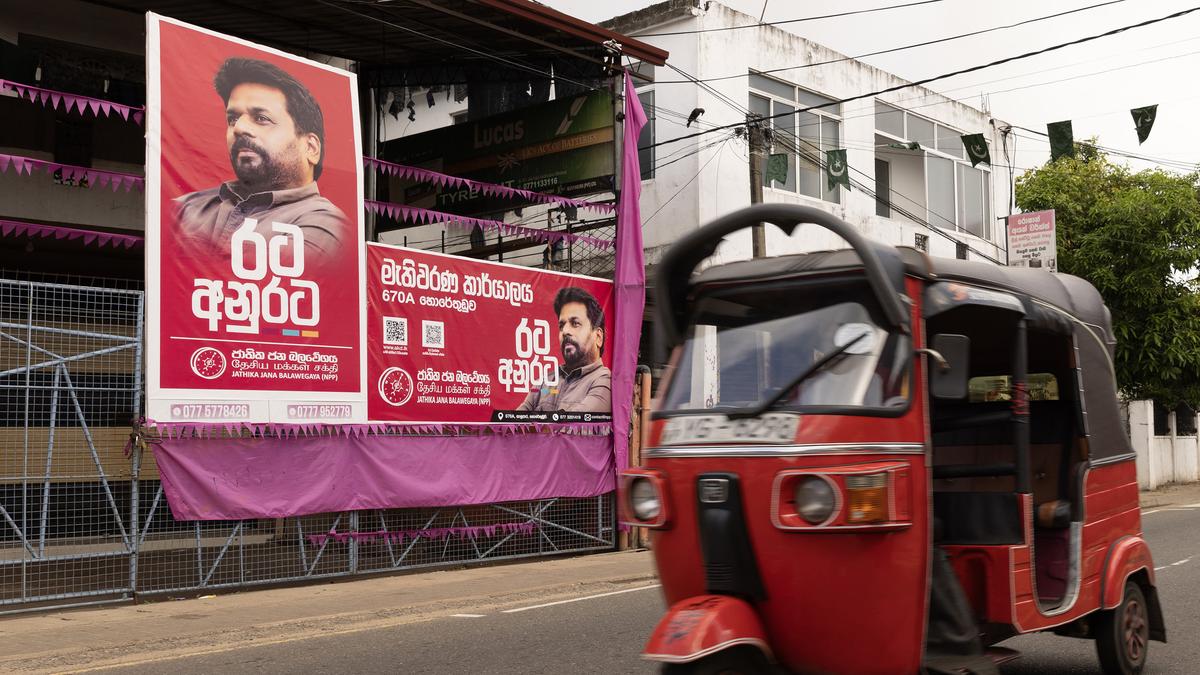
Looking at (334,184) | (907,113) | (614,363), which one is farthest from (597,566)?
(907,113)

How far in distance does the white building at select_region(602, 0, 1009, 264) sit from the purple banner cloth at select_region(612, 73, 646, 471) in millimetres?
3952

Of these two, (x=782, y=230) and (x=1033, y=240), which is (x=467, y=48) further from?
(x=1033, y=240)

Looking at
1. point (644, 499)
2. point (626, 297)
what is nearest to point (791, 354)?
point (644, 499)

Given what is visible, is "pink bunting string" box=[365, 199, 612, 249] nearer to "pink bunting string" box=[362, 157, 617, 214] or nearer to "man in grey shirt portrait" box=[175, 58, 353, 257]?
"pink bunting string" box=[362, 157, 617, 214]

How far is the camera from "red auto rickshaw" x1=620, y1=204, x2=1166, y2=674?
208 inches

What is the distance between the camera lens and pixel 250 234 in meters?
12.6

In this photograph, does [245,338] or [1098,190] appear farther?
[1098,190]

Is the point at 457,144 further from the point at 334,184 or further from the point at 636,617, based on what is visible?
the point at 636,617

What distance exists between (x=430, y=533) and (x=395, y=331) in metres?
2.53

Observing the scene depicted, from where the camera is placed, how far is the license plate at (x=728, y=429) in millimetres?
5449

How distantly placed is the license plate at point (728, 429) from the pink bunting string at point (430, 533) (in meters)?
8.58

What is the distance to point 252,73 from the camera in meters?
13.0

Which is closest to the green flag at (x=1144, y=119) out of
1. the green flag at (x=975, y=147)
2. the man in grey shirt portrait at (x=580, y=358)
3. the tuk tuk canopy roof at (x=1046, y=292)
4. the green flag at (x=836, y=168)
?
the green flag at (x=975, y=147)

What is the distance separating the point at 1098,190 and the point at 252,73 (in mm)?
23072
